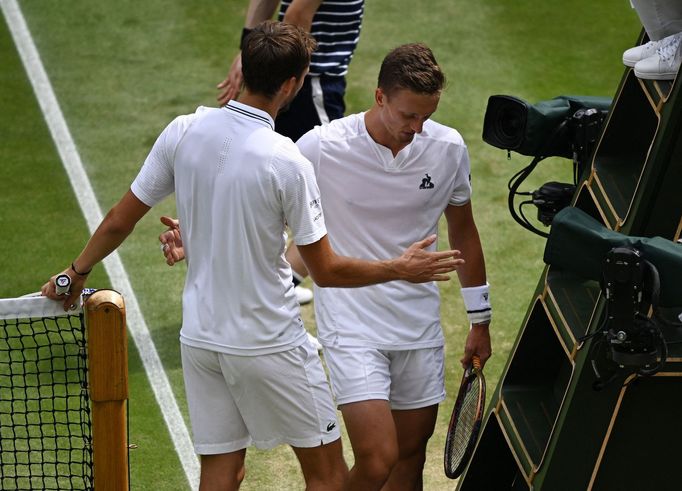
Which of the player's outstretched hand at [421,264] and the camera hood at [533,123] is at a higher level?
the camera hood at [533,123]

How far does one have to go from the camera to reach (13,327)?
313 inches


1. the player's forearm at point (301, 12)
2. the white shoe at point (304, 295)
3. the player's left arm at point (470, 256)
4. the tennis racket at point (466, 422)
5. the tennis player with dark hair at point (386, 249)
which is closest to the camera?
the tennis racket at point (466, 422)

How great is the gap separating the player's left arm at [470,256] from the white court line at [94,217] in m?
1.65

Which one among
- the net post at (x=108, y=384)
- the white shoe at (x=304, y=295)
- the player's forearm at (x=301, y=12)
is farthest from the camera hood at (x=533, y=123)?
the white shoe at (x=304, y=295)

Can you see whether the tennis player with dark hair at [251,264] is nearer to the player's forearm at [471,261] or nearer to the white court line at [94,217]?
the player's forearm at [471,261]

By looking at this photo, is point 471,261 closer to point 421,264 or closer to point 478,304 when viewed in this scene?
point 478,304

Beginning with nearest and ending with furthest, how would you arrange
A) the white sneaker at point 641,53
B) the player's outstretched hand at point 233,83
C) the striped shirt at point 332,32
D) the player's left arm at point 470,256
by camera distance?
the white sneaker at point 641,53 < the player's left arm at point 470,256 < the player's outstretched hand at point 233,83 < the striped shirt at point 332,32

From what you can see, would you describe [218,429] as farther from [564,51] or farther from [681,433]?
[564,51]

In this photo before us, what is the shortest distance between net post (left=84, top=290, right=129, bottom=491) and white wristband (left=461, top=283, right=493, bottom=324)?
165cm

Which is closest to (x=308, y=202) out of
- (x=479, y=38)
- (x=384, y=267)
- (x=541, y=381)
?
(x=384, y=267)

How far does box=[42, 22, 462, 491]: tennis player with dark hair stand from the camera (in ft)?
16.5

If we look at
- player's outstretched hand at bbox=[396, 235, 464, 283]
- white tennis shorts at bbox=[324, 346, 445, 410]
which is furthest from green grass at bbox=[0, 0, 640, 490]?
player's outstretched hand at bbox=[396, 235, 464, 283]

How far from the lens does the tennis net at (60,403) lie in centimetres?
520

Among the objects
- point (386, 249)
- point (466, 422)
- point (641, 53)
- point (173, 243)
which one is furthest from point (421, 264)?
point (641, 53)
